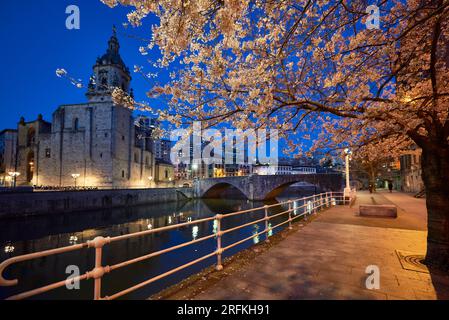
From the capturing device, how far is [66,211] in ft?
85.6

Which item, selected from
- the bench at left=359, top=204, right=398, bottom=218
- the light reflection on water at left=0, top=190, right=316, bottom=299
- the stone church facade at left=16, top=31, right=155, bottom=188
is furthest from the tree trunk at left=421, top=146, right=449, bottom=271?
the stone church facade at left=16, top=31, right=155, bottom=188

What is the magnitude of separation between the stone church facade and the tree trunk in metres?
43.7

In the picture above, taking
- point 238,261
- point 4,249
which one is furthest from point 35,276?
point 238,261

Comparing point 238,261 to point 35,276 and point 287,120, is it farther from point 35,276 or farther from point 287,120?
point 35,276


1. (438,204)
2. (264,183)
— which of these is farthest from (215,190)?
(438,204)

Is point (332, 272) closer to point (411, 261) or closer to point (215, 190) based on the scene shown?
point (411, 261)

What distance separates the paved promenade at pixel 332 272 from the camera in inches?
135

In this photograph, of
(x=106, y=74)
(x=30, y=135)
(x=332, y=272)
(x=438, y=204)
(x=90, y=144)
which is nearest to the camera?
(x=332, y=272)

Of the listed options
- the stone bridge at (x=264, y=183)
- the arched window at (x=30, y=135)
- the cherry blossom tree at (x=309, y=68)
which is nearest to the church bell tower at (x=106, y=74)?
the arched window at (x=30, y=135)

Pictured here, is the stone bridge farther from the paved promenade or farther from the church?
the paved promenade

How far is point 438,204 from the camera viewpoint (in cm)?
440

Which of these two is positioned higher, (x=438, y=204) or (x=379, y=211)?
(x=438, y=204)

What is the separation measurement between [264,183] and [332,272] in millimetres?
37361

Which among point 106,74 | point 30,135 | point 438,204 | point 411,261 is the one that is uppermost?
point 106,74
